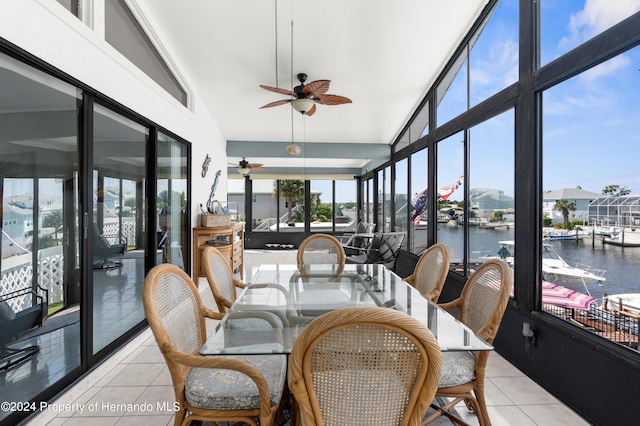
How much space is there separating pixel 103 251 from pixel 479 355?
2662 millimetres

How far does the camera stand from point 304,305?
201 centimetres

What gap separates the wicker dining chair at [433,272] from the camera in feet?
7.53

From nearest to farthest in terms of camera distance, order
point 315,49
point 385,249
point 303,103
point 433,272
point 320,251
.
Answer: point 433,272 < point 303,103 < point 320,251 < point 315,49 < point 385,249

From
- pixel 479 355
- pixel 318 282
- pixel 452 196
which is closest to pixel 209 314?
pixel 318 282

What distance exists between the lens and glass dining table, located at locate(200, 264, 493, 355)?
1458 mm

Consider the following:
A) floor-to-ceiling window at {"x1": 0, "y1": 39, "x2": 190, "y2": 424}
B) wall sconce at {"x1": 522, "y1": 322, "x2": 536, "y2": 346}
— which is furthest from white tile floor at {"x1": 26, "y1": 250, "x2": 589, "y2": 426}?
wall sconce at {"x1": 522, "y1": 322, "x2": 536, "y2": 346}

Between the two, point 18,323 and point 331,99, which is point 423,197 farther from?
point 18,323

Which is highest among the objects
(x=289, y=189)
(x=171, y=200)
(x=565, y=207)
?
(x=289, y=189)

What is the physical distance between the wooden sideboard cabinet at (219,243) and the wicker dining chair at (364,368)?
3696 millimetres

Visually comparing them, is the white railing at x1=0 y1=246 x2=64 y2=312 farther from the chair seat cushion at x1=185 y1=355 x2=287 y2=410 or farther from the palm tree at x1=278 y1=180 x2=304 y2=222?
the palm tree at x1=278 y1=180 x2=304 y2=222

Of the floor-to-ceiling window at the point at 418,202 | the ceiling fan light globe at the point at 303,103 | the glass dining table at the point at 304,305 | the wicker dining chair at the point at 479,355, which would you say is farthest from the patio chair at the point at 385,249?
the wicker dining chair at the point at 479,355

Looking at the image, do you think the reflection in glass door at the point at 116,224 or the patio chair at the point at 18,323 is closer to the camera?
the patio chair at the point at 18,323

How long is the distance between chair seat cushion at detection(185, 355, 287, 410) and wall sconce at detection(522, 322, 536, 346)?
185cm

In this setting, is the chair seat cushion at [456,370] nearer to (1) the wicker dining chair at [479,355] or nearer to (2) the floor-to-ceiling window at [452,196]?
(1) the wicker dining chair at [479,355]
